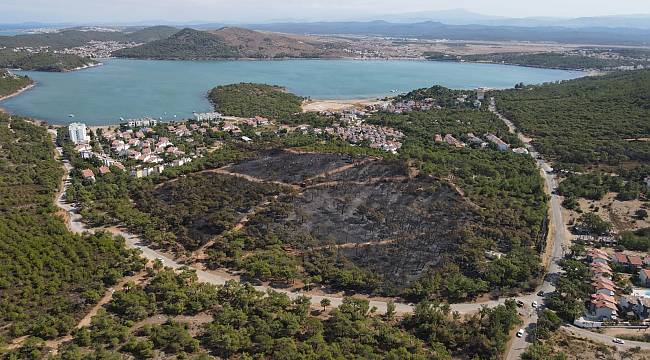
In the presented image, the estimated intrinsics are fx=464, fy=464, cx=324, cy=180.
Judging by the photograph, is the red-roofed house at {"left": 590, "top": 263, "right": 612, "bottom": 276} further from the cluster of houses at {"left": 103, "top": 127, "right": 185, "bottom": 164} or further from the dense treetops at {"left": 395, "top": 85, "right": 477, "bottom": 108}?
the dense treetops at {"left": 395, "top": 85, "right": 477, "bottom": 108}

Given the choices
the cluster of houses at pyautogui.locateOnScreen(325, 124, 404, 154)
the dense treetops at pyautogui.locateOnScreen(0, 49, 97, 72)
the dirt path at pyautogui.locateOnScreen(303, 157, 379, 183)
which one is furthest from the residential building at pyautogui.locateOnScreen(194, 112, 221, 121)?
the dense treetops at pyautogui.locateOnScreen(0, 49, 97, 72)

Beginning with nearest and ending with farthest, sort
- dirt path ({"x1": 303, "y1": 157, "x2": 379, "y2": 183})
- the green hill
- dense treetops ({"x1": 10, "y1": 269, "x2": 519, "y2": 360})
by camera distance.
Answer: dense treetops ({"x1": 10, "y1": 269, "x2": 519, "y2": 360})
dirt path ({"x1": 303, "y1": 157, "x2": 379, "y2": 183})
the green hill

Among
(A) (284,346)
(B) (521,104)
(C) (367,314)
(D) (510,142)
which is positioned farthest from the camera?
(B) (521,104)

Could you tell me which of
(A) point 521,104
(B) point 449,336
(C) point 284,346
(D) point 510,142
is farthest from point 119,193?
(A) point 521,104

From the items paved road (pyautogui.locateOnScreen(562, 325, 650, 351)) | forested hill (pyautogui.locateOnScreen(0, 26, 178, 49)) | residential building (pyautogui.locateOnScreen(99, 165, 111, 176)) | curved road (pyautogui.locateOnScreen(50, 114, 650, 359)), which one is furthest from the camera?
forested hill (pyautogui.locateOnScreen(0, 26, 178, 49))

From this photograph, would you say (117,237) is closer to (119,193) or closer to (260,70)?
(119,193)

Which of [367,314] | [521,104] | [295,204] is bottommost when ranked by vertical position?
[367,314]

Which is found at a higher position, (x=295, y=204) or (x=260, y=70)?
(x=260, y=70)

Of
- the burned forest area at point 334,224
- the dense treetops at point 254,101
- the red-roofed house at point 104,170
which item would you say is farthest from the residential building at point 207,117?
the burned forest area at point 334,224
